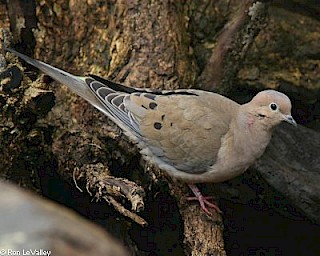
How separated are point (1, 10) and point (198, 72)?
1153mm

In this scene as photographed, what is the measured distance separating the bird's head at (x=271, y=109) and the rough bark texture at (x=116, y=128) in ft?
1.74

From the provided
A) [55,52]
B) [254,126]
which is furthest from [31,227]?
[55,52]

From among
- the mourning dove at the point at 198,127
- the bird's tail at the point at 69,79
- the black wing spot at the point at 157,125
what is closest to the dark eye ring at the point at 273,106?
the mourning dove at the point at 198,127

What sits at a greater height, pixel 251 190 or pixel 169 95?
pixel 169 95

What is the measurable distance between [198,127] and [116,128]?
573mm

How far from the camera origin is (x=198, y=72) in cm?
351

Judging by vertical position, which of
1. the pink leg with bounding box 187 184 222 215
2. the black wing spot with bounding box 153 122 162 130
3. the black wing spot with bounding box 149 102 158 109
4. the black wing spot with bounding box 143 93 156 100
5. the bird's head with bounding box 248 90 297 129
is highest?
the bird's head with bounding box 248 90 297 129

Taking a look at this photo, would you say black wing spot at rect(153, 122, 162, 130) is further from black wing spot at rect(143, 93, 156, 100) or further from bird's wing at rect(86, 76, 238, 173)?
black wing spot at rect(143, 93, 156, 100)

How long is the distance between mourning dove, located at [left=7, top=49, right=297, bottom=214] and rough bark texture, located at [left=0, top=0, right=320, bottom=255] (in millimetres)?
233

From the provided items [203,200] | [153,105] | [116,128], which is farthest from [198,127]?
[116,128]

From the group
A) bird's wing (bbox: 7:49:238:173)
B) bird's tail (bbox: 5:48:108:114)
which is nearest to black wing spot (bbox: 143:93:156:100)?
bird's wing (bbox: 7:49:238:173)

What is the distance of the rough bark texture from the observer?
122 inches

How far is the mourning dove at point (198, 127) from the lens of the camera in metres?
2.72

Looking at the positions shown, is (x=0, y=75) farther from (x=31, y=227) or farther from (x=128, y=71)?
(x=31, y=227)
